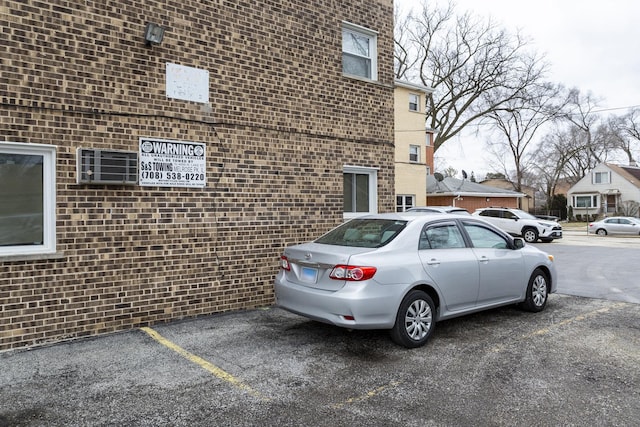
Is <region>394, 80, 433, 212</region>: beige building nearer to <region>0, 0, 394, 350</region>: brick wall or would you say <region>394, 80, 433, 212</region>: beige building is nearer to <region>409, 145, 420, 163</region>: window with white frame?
<region>409, 145, 420, 163</region>: window with white frame

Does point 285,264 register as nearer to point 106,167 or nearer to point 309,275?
point 309,275

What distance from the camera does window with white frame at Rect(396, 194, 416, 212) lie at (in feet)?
77.9

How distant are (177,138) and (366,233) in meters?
2.93

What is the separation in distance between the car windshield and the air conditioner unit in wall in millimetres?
2565

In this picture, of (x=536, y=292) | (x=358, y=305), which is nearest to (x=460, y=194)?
(x=536, y=292)

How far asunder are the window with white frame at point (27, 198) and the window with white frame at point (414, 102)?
21910mm

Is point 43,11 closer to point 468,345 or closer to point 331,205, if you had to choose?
point 331,205

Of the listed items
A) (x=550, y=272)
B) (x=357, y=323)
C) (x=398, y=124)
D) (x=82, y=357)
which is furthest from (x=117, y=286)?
(x=398, y=124)

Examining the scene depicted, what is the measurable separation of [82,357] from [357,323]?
2892 mm

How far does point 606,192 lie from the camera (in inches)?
1858

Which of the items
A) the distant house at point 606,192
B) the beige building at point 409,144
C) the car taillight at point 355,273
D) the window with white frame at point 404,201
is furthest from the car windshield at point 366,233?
the distant house at point 606,192

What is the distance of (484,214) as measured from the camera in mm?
24281

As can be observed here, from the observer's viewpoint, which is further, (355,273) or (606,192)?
(606,192)

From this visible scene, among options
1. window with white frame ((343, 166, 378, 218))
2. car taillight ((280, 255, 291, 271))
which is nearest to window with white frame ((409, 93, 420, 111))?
window with white frame ((343, 166, 378, 218))
